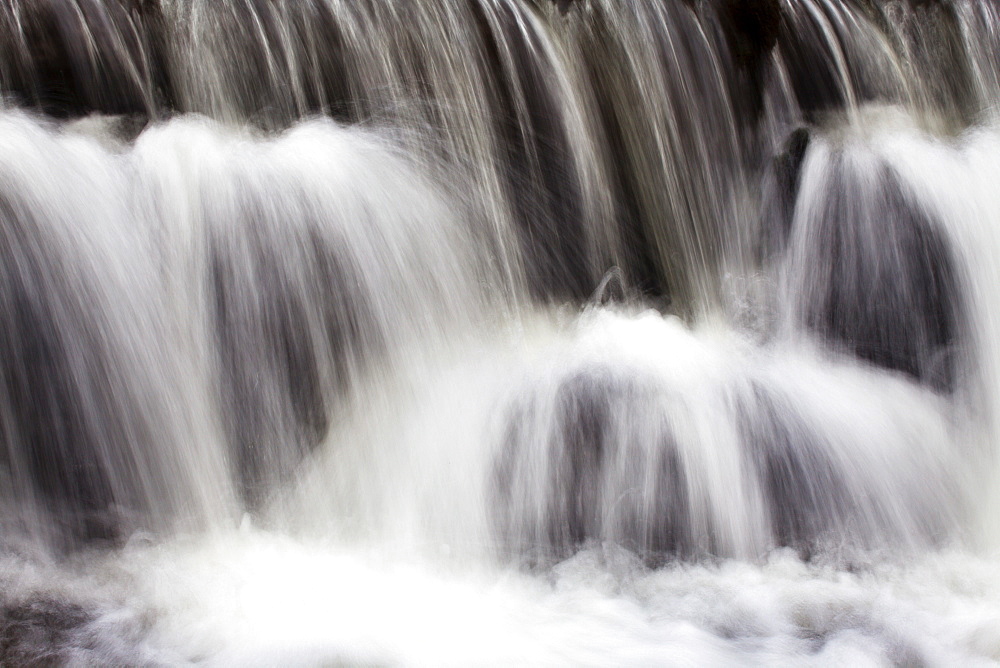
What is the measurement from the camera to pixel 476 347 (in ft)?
14.1

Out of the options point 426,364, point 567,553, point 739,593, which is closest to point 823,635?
point 739,593

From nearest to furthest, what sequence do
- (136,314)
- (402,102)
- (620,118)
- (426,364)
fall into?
(136,314), (426,364), (402,102), (620,118)

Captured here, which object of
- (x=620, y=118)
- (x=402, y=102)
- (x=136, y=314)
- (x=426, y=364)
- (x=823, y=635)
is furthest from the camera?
(x=620, y=118)

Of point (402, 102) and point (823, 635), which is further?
point (402, 102)

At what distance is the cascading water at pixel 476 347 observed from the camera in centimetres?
346

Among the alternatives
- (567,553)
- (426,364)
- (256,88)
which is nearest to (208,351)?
(426,364)

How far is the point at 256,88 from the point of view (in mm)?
4270

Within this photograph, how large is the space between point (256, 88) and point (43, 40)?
84 cm

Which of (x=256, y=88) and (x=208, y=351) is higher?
(x=256, y=88)

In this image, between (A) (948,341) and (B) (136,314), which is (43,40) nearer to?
(B) (136,314)

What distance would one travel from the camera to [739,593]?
362cm

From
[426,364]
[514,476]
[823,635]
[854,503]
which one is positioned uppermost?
[426,364]

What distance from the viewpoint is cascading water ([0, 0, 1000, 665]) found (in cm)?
346

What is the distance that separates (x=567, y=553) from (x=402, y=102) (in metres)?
2.13
